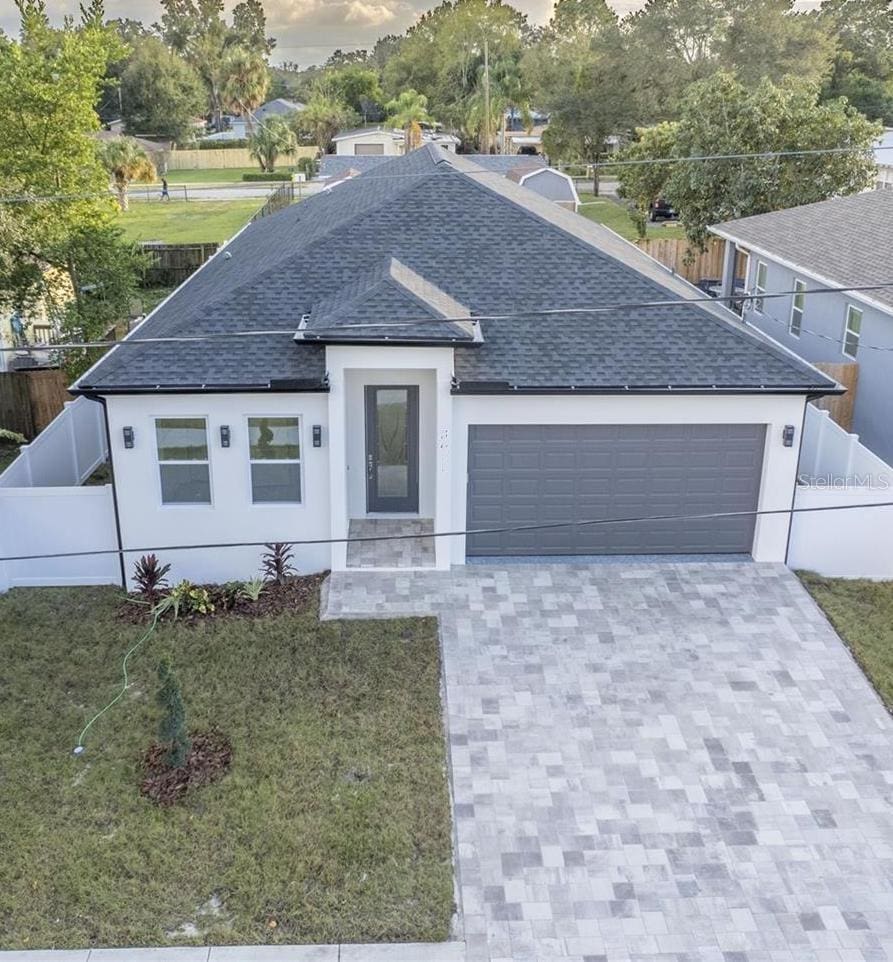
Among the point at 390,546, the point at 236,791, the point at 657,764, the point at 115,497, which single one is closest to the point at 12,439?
the point at 115,497

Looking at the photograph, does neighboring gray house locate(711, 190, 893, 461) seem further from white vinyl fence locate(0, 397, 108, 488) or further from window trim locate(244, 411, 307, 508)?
white vinyl fence locate(0, 397, 108, 488)

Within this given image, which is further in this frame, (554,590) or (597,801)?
(554,590)

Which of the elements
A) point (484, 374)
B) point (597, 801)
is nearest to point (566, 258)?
point (484, 374)

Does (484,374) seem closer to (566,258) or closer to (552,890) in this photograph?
(566,258)

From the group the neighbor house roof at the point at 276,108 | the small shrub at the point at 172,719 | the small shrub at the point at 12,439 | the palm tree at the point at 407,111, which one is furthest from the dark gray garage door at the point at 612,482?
the neighbor house roof at the point at 276,108

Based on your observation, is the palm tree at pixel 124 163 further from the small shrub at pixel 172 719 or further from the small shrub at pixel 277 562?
the small shrub at pixel 172 719

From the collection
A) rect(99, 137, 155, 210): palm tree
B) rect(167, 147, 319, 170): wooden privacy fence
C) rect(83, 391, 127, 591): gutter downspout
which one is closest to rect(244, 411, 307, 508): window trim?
rect(83, 391, 127, 591): gutter downspout
